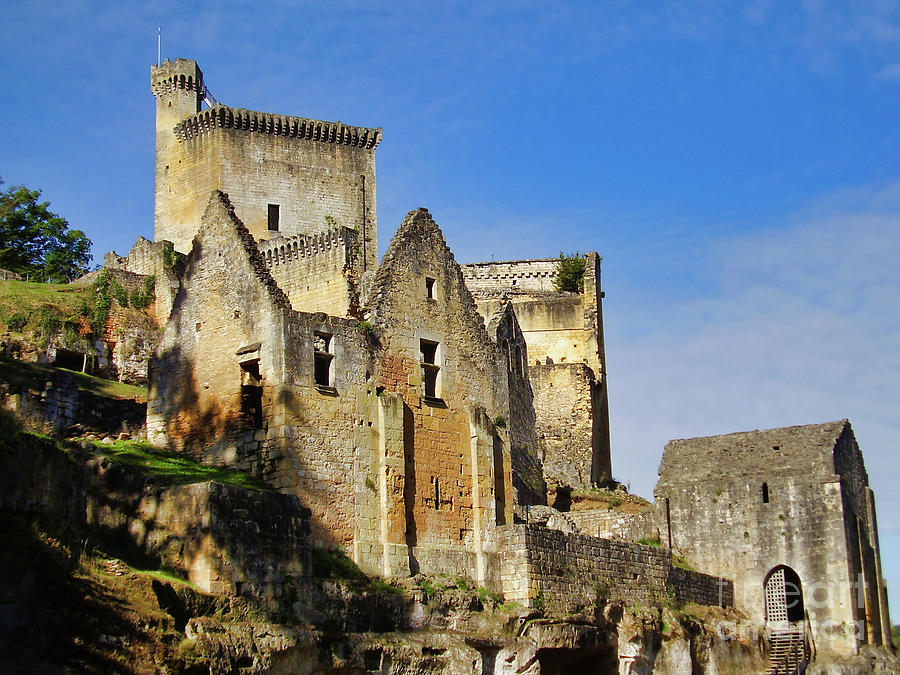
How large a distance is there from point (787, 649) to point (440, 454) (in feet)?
35.9

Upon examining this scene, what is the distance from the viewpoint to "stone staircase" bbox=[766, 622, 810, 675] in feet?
108

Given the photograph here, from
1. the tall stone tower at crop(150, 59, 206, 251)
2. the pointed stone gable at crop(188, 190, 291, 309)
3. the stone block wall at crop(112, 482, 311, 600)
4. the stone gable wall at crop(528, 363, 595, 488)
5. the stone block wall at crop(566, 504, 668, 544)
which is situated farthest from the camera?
the tall stone tower at crop(150, 59, 206, 251)

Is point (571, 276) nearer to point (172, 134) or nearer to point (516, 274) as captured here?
point (516, 274)

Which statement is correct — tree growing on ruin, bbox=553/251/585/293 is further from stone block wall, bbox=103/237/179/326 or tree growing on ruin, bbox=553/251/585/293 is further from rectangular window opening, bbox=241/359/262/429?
rectangular window opening, bbox=241/359/262/429

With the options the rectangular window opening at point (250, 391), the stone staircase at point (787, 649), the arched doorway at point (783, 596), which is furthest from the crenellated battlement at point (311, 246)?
the stone staircase at point (787, 649)

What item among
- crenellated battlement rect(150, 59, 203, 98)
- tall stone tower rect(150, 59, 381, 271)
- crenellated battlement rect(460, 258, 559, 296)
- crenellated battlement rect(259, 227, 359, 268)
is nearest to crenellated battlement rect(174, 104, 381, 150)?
tall stone tower rect(150, 59, 381, 271)

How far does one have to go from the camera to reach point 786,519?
113 feet

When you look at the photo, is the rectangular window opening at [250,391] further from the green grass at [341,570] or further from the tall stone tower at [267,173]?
the tall stone tower at [267,173]

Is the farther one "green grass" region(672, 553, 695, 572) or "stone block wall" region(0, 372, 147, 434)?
"green grass" region(672, 553, 695, 572)

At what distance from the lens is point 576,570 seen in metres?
28.8

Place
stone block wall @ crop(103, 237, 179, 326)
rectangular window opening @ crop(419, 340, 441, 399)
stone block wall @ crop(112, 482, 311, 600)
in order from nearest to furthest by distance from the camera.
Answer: stone block wall @ crop(112, 482, 311, 600), rectangular window opening @ crop(419, 340, 441, 399), stone block wall @ crop(103, 237, 179, 326)

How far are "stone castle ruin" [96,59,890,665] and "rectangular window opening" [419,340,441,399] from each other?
50mm

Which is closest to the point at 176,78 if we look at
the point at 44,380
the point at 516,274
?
the point at 516,274

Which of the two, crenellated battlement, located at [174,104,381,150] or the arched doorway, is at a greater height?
crenellated battlement, located at [174,104,381,150]
